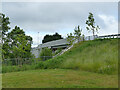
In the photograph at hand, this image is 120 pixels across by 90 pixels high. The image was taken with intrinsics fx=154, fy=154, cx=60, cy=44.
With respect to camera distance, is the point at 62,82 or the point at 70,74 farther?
the point at 70,74

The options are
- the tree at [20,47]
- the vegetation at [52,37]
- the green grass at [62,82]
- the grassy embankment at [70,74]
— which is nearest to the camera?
the green grass at [62,82]

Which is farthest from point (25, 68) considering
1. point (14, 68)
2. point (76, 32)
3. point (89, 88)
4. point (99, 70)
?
point (76, 32)

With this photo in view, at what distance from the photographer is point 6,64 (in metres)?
17.7

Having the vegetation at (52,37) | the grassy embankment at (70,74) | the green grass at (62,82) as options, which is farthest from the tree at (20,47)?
the vegetation at (52,37)

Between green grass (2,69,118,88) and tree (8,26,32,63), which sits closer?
green grass (2,69,118,88)

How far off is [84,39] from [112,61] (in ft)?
43.5

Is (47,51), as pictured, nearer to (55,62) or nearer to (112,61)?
(55,62)

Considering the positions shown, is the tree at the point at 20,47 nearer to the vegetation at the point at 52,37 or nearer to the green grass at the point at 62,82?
the green grass at the point at 62,82

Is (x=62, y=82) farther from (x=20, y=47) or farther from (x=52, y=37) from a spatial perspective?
(x=52, y=37)

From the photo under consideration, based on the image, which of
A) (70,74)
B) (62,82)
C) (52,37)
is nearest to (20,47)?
(70,74)

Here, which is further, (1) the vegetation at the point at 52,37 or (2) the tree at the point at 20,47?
(1) the vegetation at the point at 52,37

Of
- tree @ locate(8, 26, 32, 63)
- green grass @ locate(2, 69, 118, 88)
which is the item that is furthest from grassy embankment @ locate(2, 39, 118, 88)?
tree @ locate(8, 26, 32, 63)

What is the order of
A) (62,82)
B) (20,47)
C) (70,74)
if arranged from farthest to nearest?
1. (20,47)
2. (70,74)
3. (62,82)

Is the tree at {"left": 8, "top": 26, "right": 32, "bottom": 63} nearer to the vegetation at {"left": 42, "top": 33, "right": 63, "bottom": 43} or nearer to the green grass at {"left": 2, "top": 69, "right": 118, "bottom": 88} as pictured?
the green grass at {"left": 2, "top": 69, "right": 118, "bottom": 88}
